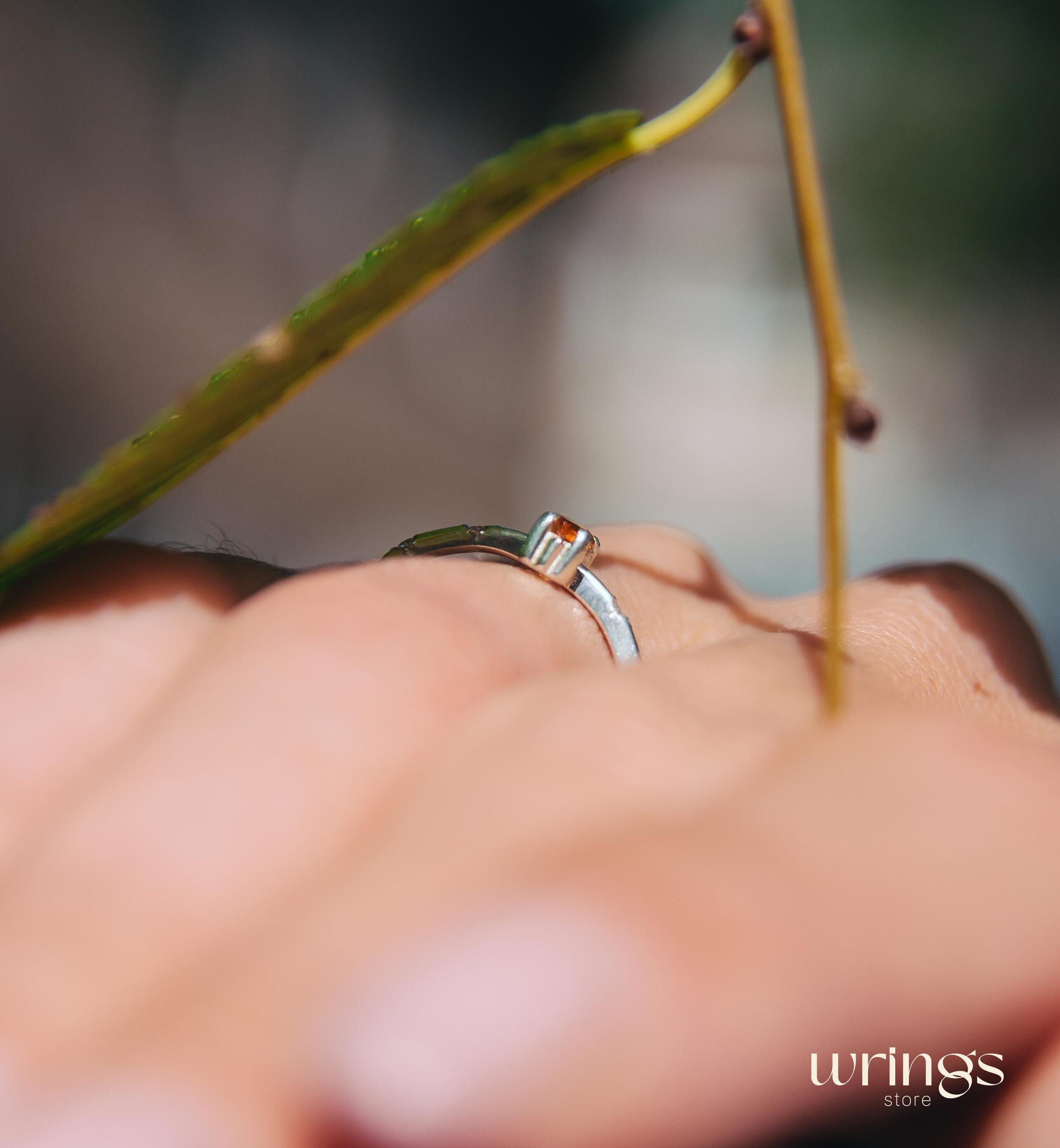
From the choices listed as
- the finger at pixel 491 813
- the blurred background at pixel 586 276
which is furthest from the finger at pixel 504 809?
the blurred background at pixel 586 276

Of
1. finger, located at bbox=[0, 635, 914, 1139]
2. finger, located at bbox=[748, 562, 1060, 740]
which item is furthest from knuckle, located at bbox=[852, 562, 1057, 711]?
finger, located at bbox=[0, 635, 914, 1139]

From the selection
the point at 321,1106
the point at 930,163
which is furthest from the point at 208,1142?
the point at 930,163

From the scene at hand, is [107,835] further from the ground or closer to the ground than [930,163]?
closer to the ground

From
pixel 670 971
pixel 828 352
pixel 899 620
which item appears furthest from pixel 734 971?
pixel 899 620

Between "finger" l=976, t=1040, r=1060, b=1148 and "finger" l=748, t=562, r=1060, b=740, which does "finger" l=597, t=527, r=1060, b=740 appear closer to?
"finger" l=748, t=562, r=1060, b=740

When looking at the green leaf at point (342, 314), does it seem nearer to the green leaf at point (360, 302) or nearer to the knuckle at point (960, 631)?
the green leaf at point (360, 302)

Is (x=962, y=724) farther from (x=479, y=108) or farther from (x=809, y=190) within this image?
(x=479, y=108)
